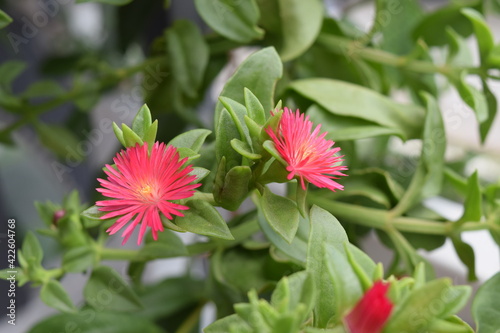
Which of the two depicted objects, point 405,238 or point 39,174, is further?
point 39,174

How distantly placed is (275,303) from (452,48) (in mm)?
310

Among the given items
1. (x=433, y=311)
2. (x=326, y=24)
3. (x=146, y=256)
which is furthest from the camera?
(x=326, y=24)

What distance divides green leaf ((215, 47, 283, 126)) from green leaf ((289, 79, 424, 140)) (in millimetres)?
78

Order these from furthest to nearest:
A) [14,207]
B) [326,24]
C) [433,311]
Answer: [14,207]
[326,24]
[433,311]

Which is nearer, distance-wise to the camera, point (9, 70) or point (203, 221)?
point (203, 221)

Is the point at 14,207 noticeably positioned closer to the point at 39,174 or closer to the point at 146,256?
the point at 39,174

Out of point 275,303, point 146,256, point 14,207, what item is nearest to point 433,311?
point 275,303

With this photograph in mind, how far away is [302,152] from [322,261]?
5 centimetres

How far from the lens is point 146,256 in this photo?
293mm

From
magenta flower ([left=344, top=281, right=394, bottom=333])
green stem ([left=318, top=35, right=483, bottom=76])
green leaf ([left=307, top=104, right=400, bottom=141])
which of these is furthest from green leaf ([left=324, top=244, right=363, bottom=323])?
green stem ([left=318, top=35, right=483, bottom=76])

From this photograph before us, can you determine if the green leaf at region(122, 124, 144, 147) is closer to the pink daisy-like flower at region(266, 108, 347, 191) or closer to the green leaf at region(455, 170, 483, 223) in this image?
the pink daisy-like flower at region(266, 108, 347, 191)

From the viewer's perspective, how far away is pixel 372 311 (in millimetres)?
166

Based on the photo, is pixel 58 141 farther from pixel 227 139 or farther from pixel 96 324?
pixel 227 139

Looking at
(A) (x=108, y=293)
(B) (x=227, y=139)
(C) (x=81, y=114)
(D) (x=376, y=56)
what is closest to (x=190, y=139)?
(B) (x=227, y=139)
